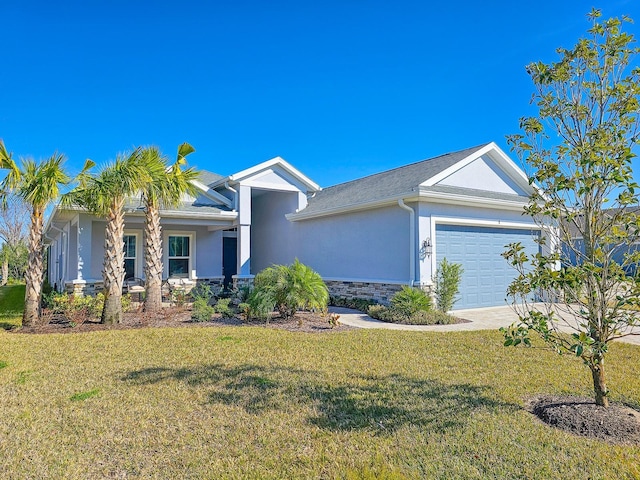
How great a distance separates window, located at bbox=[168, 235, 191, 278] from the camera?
16.3 m

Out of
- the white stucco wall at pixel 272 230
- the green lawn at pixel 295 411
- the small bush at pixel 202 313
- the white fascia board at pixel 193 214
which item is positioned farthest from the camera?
the white stucco wall at pixel 272 230

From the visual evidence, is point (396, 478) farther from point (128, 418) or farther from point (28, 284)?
point (28, 284)

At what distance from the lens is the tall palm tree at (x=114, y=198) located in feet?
33.3

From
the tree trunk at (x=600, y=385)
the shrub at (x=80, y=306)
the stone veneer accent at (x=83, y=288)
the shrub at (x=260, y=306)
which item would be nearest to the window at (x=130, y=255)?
the stone veneer accent at (x=83, y=288)

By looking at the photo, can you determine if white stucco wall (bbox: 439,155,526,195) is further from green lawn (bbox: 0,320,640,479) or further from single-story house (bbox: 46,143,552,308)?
green lawn (bbox: 0,320,640,479)

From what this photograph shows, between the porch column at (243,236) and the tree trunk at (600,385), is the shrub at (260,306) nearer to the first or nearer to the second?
the porch column at (243,236)

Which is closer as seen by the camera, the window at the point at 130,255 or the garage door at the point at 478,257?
the garage door at the point at 478,257

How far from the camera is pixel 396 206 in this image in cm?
1262

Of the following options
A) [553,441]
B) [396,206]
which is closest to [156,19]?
[396,206]

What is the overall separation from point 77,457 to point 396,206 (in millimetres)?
10551

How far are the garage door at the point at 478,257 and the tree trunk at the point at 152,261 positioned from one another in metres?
8.49

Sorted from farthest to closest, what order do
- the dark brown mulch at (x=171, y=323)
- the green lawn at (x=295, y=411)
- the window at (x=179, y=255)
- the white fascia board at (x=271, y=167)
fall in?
the window at (x=179, y=255), the white fascia board at (x=271, y=167), the dark brown mulch at (x=171, y=323), the green lawn at (x=295, y=411)

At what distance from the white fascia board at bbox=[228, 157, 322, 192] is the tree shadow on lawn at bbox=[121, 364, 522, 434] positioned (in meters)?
10.2

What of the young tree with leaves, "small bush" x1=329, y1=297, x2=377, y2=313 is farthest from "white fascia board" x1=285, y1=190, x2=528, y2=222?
the young tree with leaves
